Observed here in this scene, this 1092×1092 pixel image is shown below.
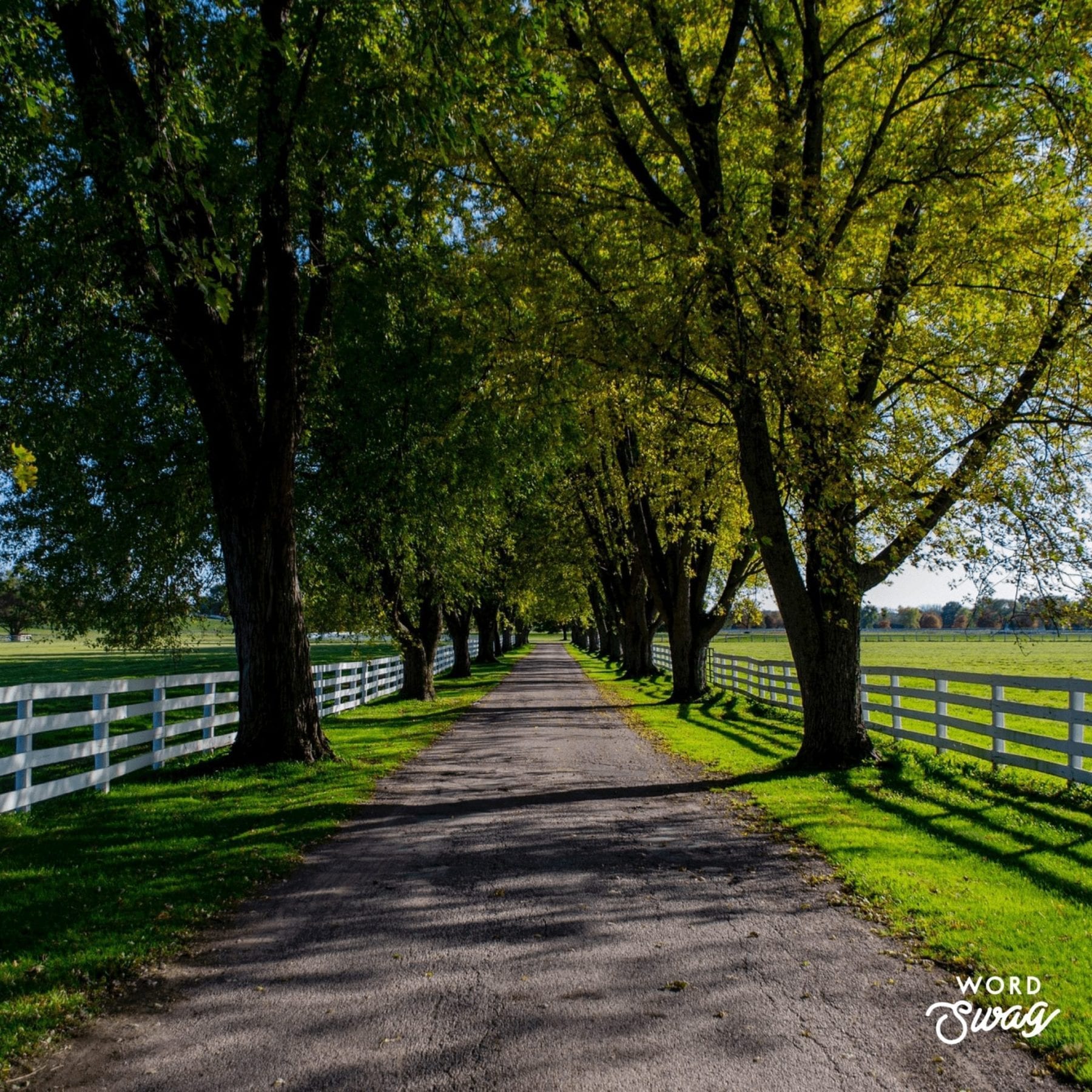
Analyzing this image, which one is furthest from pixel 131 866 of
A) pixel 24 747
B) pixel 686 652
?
pixel 686 652

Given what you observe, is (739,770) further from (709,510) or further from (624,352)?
(709,510)

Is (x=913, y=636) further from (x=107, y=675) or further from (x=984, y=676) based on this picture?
(x=984, y=676)

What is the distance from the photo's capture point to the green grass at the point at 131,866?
14.9 ft

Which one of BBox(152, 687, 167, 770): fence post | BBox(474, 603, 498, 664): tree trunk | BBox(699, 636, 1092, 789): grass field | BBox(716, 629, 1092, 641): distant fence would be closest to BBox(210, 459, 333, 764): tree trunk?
BBox(152, 687, 167, 770): fence post

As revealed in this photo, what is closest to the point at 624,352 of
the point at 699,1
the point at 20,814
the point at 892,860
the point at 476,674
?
the point at 699,1

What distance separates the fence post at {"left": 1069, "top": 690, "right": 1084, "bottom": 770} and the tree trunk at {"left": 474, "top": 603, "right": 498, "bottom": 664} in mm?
33941

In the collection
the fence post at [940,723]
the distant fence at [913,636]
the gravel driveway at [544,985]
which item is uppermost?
the fence post at [940,723]

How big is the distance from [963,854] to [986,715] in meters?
17.1

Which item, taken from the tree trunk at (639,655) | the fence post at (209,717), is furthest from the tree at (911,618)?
the fence post at (209,717)

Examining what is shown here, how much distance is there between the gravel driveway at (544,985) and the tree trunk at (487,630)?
118ft

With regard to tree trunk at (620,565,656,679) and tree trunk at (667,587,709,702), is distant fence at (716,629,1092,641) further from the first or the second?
tree trunk at (667,587,709,702)

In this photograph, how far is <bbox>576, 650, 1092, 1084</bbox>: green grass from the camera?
15.7ft

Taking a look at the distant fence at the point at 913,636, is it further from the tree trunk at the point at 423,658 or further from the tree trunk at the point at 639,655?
the tree trunk at the point at 423,658

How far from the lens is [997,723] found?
11.2 metres
